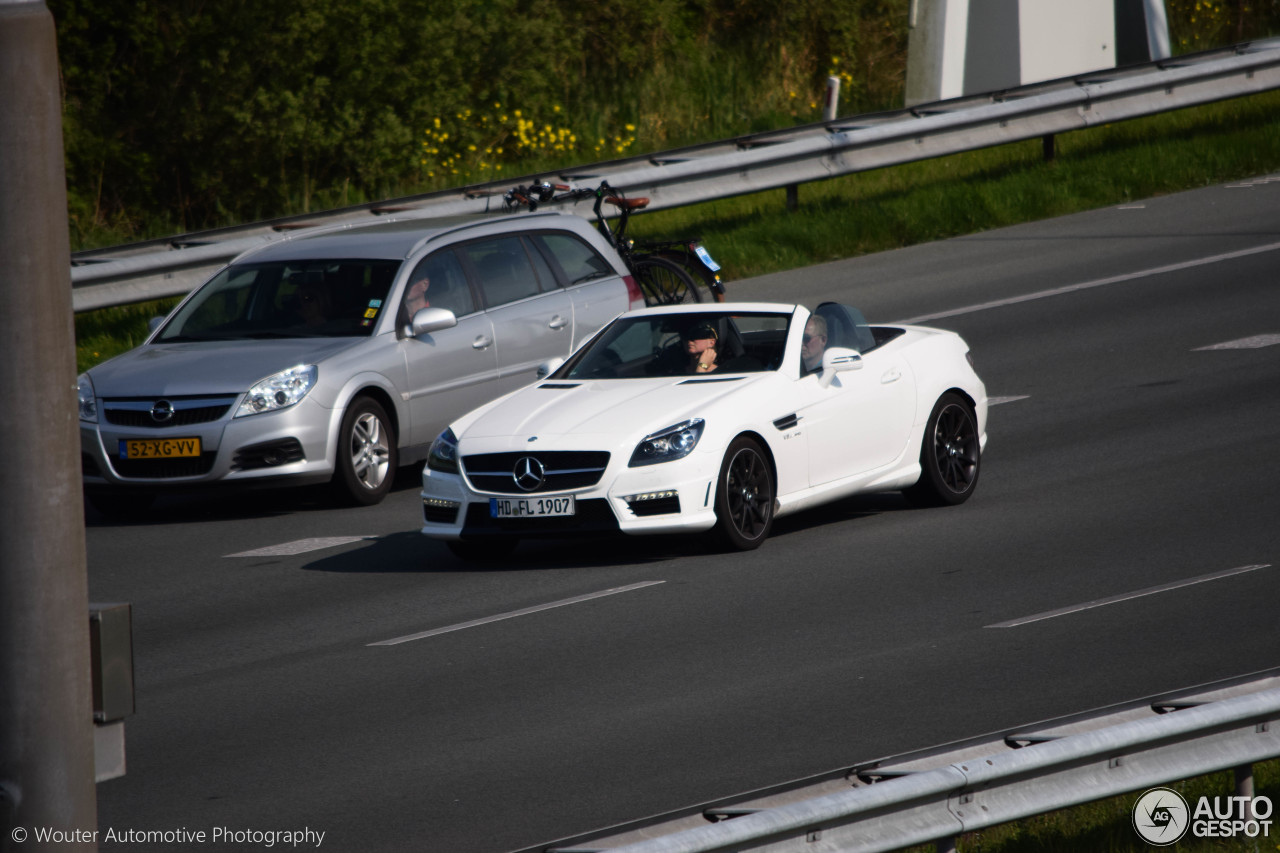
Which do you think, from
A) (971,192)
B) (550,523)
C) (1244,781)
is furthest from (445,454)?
(971,192)

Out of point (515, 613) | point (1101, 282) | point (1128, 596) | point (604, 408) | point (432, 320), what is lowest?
point (515, 613)

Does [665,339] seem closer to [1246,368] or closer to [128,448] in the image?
[128,448]

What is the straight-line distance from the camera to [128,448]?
1318 centimetres

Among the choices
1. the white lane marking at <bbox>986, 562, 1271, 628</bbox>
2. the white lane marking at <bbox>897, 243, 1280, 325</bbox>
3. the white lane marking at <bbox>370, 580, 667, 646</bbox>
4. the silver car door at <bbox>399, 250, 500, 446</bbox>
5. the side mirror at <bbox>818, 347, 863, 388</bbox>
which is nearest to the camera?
the white lane marking at <bbox>986, 562, 1271, 628</bbox>

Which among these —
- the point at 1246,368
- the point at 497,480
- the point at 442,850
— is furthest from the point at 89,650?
the point at 1246,368

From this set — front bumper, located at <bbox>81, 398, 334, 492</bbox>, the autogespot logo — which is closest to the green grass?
front bumper, located at <bbox>81, 398, 334, 492</bbox>

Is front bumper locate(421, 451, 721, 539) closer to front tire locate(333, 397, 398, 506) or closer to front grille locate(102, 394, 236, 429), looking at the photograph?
front tire locate(333, 397, 398, 506)

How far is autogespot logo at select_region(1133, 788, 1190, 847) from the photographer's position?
5820 mm

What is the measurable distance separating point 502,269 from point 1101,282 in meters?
7.06

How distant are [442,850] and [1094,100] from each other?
64.1 ft

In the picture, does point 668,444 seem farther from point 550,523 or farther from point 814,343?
point 814,343

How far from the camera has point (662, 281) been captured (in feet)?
58.2

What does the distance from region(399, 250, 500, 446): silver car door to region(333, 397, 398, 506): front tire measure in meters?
0.21

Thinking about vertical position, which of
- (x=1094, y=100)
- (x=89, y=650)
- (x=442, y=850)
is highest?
(x=1094, y=100)
